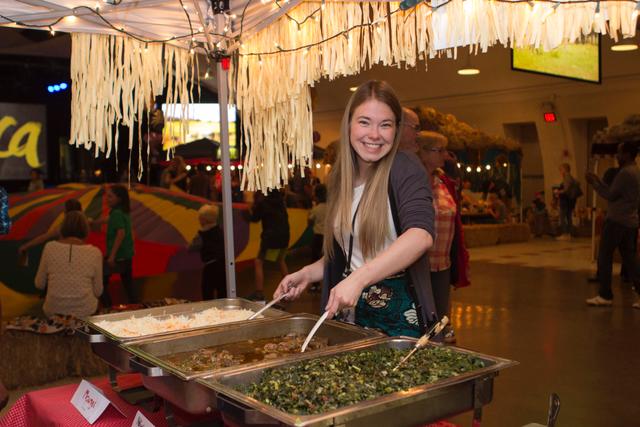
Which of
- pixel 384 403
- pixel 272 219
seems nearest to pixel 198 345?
pixel 384 403

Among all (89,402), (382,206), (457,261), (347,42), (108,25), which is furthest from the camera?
(457,261)

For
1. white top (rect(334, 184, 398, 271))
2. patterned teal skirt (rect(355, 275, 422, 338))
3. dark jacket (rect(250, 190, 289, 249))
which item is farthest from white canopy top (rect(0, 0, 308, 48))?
dark jacket (rect(250, 190, 289, 249))

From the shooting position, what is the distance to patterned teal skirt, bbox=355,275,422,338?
6.31 feet

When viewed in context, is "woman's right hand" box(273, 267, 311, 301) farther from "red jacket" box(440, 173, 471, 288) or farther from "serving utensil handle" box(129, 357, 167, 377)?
"red jacket" box(440, 173, 471, 288)

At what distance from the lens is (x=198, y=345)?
6.13 feet

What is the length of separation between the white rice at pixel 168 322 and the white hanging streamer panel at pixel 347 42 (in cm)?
77

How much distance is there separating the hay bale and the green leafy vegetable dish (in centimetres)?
305

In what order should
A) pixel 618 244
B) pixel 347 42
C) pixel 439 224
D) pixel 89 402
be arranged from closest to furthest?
pixel 89 402 → pixel 347 42 → pixel 439 224 → pixel 618 244

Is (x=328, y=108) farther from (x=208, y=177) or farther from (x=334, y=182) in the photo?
(x=334, y=182)

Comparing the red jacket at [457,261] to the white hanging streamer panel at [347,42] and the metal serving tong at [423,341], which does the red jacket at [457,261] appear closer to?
the white hanging streamer panel at [347,42]

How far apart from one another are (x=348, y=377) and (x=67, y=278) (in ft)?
11.3

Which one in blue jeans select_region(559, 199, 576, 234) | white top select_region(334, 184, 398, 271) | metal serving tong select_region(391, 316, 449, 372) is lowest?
blue jeans select_region(559, 199, 576, 234)

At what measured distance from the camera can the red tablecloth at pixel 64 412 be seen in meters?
1.74

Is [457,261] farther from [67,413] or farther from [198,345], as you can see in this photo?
[67,413]
